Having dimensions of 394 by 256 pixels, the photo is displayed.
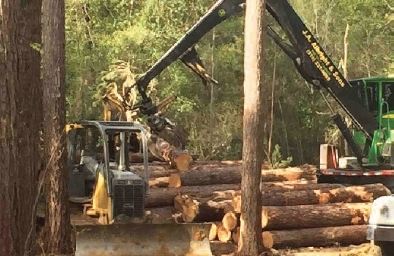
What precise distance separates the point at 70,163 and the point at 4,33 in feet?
16.3

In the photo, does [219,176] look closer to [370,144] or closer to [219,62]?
[370,144]

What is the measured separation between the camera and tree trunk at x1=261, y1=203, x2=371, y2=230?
41.9 ft

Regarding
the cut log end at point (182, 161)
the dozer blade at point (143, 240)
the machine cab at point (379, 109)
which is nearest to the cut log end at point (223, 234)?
the dozer blade at point (143, 240)

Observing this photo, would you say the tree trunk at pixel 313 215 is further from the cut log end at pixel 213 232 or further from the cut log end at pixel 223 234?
the cut log end at pixel 213 232

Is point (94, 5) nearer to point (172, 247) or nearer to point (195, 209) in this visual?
point (195, 209)

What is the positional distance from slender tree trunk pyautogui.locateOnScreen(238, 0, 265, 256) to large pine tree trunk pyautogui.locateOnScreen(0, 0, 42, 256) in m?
3.93

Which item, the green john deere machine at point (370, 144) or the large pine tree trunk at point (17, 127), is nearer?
the large pine tree trunk at point (17, 127)

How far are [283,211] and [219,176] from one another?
3595 millimetres

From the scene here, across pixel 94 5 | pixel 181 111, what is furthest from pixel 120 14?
pixel 181 111

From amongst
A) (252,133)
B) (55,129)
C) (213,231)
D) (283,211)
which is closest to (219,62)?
(283,211)

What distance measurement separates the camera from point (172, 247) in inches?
385

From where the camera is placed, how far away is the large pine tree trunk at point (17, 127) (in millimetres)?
8344

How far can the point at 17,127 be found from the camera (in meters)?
8.60

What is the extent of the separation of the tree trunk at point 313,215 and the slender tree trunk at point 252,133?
797 millimetres
